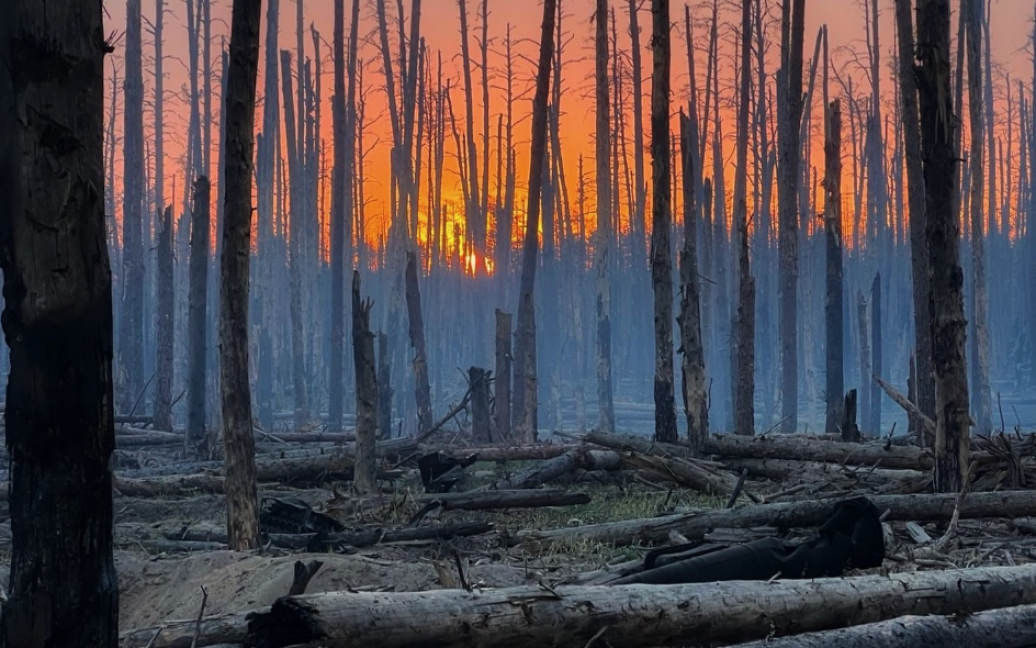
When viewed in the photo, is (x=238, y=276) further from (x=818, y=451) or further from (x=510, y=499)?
(x=818, y=451)

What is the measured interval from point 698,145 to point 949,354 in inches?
1295

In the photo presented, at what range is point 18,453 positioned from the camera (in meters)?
3.35

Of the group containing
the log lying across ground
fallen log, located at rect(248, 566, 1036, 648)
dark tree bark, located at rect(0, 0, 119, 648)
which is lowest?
the log lying across ground

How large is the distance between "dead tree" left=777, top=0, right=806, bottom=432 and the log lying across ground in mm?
8101

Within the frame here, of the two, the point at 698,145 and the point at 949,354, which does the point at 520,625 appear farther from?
the point at 698,145

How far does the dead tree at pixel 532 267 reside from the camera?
2017cm

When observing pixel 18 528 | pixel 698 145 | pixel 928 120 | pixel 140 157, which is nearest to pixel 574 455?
pixel 928 120

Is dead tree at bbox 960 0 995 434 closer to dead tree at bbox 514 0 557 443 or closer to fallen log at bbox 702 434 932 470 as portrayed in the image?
dead tree at bbox 514 0 557 443

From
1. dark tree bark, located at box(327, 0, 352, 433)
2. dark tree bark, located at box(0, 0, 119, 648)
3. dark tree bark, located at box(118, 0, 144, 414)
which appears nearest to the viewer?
dark tree bark, located at box(0, 0, 119, 648)

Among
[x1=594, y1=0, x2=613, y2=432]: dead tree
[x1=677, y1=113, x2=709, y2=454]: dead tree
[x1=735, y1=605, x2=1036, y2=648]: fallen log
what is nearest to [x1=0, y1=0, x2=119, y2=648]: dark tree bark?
[x1=735, y1=605, x2=1036, y2=648]: fallen log

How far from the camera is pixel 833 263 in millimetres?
20656

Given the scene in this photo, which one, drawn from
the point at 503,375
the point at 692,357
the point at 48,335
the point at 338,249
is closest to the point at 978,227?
the point at 503,375

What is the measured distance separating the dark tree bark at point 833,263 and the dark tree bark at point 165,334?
1344 centimetres

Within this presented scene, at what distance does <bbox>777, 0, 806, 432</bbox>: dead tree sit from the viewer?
20.0m
